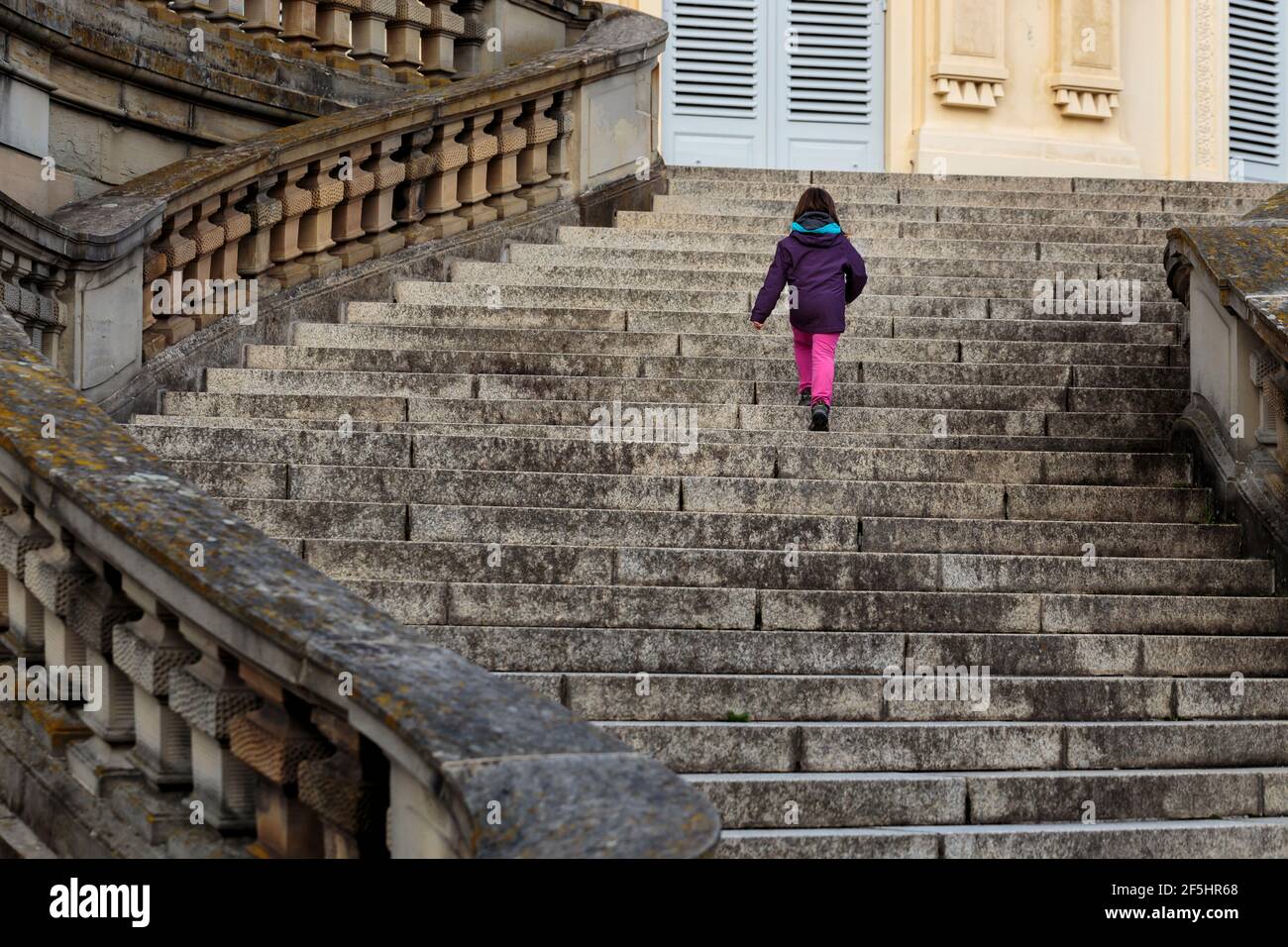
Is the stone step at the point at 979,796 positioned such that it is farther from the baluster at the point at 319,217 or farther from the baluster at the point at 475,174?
the baluster at the point at 475,174

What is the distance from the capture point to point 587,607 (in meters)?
7.00

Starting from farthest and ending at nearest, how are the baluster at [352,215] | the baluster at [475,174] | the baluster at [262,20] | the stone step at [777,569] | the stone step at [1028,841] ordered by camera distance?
the baluster at [475,174] → the baluster at [262,20] → the baluster at [352,215] → the stone step at [777,569] → the stone step at [1028,841]

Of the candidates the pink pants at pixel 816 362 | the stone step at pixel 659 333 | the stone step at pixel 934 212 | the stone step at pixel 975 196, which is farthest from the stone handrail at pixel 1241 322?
the stone step at pixel 975 196

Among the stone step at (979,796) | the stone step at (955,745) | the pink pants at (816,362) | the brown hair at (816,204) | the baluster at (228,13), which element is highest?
the baluster at (228,13)

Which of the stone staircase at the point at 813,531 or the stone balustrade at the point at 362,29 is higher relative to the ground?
the stone balustrade at the point at 362,29

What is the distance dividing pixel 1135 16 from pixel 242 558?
49.0 feet

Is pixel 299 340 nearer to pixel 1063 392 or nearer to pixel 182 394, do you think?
pixel 182 394

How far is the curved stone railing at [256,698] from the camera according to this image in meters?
3.35

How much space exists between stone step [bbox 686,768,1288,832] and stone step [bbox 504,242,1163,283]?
5271 mm

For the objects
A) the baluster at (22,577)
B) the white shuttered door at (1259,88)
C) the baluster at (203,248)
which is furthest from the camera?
the white shuttered door at (1259,88)

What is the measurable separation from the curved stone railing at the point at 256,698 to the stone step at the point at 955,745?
199cm

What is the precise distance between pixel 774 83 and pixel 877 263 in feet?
20.3

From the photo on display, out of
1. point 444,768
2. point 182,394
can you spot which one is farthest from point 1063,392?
point 444,768

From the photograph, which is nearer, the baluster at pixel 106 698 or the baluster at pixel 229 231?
the baluster at pixel 106 698
